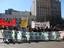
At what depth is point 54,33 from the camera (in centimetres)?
4038

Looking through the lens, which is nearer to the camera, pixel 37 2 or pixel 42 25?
pixel 42 25

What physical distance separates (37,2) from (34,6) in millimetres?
3030

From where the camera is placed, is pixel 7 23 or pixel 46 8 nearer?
pixel 7 23

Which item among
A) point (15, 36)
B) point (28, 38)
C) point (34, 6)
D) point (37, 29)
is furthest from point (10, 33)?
point (34, 6)

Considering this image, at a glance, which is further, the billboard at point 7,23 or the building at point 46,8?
the building at point 46,8

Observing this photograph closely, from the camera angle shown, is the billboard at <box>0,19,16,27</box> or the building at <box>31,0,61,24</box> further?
the building at <box>31,0,61,24</box>

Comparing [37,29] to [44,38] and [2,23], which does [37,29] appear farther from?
[2,23]

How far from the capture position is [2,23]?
187 ft

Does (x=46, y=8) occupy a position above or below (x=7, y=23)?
above

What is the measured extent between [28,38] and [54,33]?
5.93 metres

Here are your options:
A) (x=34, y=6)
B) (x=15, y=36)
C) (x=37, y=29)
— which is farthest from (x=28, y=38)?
(x=34, y=6)

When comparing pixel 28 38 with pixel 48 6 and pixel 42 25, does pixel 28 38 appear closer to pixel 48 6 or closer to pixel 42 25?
pixel 42 25

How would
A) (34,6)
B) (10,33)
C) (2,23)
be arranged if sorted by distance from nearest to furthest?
(10,33) → (2,23) → (34,6)

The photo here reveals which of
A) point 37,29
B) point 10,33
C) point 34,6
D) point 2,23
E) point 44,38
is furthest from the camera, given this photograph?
point 34,6
